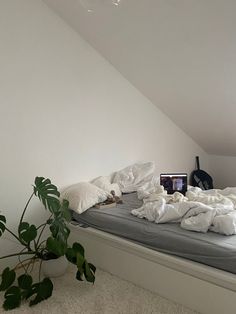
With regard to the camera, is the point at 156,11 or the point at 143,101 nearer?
the point at 156,11

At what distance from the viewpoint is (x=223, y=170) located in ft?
14.9

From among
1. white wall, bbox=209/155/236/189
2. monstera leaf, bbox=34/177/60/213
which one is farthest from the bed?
white wall, bbox=209/155/236/189

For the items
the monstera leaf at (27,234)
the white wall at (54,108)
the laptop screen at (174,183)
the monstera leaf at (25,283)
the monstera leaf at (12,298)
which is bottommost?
the monstera leaf at (12,298)

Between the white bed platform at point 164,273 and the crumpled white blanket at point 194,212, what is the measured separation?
0.84 ft

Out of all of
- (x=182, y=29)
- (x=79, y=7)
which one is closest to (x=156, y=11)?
(x=182, y=29)

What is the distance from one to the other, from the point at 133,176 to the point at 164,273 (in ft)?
4.70

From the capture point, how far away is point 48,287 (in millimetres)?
2018

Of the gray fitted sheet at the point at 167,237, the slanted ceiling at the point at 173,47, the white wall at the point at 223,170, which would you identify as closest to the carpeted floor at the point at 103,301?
the gray fitted sheet at the point at 167,237

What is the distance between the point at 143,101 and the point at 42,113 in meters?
1.42

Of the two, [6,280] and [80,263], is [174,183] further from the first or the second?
[6,280]

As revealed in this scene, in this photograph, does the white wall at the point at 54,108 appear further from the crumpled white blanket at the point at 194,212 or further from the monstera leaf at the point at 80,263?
the crumpled white blanket at the point at 194,212

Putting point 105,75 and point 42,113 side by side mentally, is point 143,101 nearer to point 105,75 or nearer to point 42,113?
point 105,75

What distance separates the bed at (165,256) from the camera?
1.79 meters

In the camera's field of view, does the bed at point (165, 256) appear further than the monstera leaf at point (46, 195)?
No
